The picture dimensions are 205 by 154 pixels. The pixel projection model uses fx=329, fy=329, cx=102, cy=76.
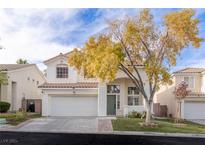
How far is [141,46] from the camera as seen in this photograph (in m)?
16.7

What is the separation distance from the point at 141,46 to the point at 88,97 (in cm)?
715

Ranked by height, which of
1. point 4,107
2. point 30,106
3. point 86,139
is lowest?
point 86,139

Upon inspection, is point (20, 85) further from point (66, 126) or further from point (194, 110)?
point (194, 110)

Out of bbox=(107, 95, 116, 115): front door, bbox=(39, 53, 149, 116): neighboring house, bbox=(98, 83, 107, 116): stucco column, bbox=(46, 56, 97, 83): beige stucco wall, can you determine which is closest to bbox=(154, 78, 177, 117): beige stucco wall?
bbox=(39, 53, 149, 116): neighboring house

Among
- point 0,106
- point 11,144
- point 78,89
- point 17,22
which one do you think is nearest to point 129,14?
point 17,22

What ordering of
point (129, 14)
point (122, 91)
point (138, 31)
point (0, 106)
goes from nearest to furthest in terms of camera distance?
point (129, 14)
point (138, 31)
point (0, 106)
point (122, 91)

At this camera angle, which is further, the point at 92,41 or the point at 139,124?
the point at 139,124

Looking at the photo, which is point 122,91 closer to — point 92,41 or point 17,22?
point 92,41

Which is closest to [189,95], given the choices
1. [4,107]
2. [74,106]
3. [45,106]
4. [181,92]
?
[181,92]
